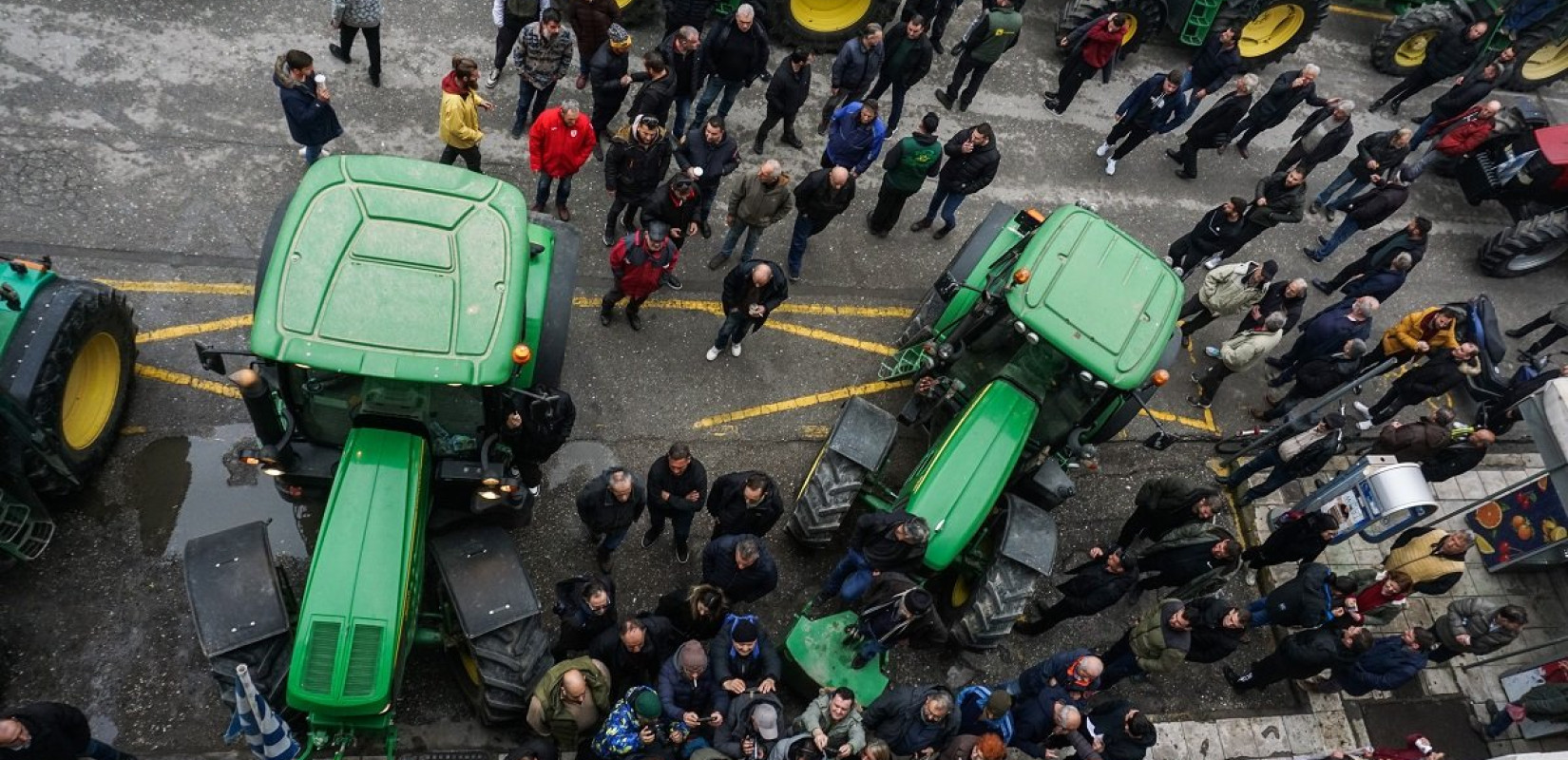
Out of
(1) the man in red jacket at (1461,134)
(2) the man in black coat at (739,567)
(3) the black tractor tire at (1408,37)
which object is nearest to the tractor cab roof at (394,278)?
(2) the man in black coat at (739,567)

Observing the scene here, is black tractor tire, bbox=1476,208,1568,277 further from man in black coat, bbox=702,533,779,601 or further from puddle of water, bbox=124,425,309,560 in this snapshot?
puddle of water, bbox=124,425,309,560

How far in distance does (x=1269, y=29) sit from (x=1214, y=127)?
299 centimetres

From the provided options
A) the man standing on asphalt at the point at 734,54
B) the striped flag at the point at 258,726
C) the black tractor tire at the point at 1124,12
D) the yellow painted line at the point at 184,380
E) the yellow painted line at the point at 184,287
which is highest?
the black tractor tire at the point at 1124,12

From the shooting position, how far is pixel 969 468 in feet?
25.0

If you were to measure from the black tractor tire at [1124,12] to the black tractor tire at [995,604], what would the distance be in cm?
746

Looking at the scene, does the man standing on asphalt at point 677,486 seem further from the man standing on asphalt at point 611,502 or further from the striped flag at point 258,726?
the striped flag at point 258,726

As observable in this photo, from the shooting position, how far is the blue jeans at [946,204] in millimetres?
10266

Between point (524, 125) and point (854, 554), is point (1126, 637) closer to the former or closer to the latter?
point (854, 554)

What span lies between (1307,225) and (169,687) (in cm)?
1263

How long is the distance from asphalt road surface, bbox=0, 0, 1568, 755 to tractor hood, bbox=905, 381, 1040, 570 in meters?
1.26

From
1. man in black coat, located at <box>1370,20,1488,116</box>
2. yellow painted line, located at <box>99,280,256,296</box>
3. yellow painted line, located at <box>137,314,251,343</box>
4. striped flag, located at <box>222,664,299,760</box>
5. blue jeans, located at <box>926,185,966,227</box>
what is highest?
man in black coat, located at <box>1370,20,1488,116</box>

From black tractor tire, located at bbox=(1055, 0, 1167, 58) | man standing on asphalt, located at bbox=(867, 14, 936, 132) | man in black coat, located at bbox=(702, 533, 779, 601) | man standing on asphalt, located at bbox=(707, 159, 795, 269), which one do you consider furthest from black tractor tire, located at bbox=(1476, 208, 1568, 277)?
man in black coat, located at bbox=(702, 533, 779, 601)

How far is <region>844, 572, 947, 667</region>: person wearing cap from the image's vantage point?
6.61m

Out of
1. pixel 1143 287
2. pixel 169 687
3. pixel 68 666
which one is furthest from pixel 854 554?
Result: pixel 68 666
